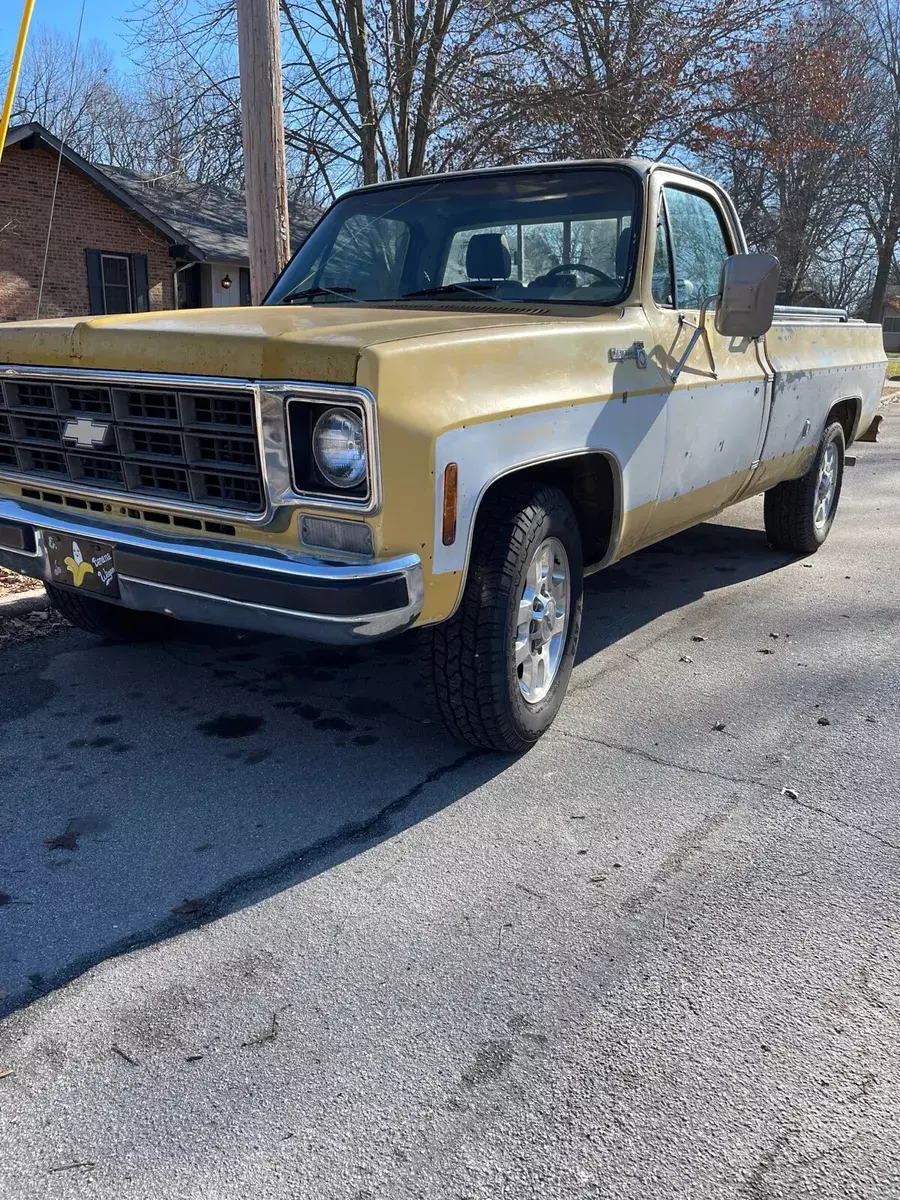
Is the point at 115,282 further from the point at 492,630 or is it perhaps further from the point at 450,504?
the point at 450,504

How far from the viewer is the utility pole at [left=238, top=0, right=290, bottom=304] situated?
18.6 feet

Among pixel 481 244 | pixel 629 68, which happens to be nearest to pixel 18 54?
pixel 481 244

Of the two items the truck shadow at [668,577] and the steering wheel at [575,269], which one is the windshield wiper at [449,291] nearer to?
the steering wheel at [575,269]

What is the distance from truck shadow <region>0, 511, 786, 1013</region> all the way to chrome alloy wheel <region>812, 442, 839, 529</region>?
211 cm

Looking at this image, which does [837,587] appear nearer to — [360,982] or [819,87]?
[360,982]

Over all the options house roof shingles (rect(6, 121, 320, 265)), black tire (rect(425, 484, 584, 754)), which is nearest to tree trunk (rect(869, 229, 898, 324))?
house roof shingles (rect(6, 121, 320, 265))

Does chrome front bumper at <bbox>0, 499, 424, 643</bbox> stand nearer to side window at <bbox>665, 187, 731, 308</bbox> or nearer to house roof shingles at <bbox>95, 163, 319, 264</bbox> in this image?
side window at <bbox>665, 187, 731, 308</bbox>

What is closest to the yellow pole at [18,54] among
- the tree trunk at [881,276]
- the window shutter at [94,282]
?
the window shutter at [94,282]

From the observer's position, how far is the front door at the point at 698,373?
4.11 metres

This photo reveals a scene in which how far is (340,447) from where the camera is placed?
2.71 m

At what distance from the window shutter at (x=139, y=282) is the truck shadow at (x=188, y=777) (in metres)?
16.5

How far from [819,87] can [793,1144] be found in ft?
48.2

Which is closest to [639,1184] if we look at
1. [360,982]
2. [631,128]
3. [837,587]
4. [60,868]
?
[360,982]

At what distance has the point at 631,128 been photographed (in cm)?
1056
